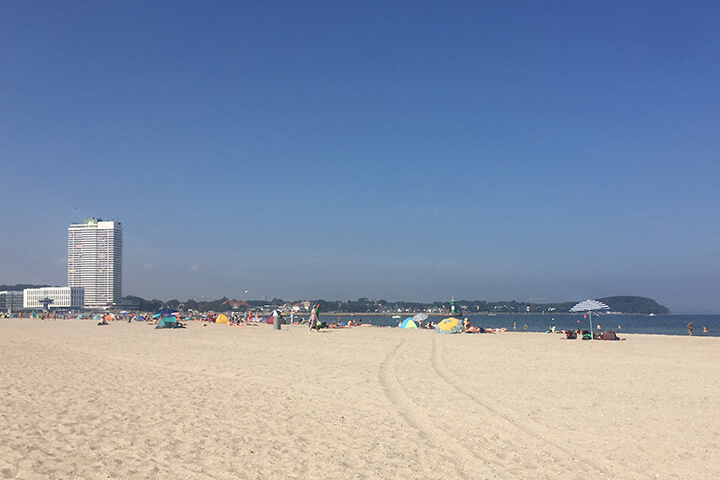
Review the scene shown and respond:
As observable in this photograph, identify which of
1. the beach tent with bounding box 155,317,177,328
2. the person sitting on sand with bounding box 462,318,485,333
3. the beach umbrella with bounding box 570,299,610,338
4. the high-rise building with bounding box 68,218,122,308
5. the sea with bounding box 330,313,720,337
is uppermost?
the high-rise building with bounding box 68,218,122,308

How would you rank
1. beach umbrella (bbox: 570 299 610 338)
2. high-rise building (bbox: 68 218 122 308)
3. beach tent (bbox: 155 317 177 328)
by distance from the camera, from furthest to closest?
high-rise building (bbox: 68 218 122 308) < beach tent (bbox: 155 317 177 328) < beach umbrella (bbox: 570 299 610 338)

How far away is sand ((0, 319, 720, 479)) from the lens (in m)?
5.48

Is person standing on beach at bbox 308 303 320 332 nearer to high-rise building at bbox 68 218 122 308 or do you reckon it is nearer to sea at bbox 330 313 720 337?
sea at bbox 330 313 720 337

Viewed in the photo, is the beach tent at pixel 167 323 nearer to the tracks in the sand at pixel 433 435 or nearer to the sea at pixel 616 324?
the sea at pixel 616 324

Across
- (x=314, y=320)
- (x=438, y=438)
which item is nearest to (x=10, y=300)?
(x=314, y=320)

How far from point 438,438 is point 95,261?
210m

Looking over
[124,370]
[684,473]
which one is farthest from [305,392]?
[684,473]

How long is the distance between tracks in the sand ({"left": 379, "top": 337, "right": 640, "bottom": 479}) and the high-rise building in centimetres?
20313

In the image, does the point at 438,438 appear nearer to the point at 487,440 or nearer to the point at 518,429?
the point at 487,440

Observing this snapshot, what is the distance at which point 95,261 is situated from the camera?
629ft

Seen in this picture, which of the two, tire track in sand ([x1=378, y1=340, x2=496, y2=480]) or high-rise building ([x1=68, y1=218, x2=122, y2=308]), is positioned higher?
high-rise building ([x1=68, y1=218, x2=122, y2=308])

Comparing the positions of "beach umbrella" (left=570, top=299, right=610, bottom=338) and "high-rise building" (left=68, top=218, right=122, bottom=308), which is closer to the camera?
"beach umbrella" (left=570, top=299, right=610, bottom=338)

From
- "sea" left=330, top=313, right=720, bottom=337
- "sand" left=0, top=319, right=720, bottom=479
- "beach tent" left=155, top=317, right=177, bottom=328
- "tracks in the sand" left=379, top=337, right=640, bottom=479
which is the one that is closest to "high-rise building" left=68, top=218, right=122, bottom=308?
"sea" left=330, top=313, right=720, bottom=337

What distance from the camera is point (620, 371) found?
1299cm
